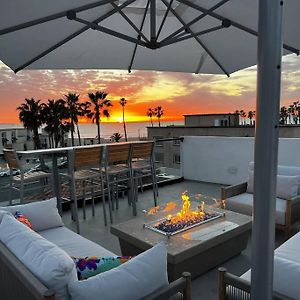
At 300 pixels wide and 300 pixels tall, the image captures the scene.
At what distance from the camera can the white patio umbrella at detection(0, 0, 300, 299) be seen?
34.5 inches

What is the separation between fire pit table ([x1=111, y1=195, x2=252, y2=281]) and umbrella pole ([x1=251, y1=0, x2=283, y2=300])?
1494 millimetres

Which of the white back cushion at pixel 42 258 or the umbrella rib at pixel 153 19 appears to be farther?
the umbrella rib at pixel 153 19

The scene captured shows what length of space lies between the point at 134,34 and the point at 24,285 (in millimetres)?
3248

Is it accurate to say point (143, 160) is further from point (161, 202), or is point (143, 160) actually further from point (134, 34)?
point (134, 34)

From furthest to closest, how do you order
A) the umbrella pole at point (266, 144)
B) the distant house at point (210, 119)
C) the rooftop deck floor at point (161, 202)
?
the distant house at point (210, 119)
the rooftop deck floor at point (161, 202)
the umbrella pole at point (266, 144)

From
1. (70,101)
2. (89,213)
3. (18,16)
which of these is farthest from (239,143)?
(70,101)

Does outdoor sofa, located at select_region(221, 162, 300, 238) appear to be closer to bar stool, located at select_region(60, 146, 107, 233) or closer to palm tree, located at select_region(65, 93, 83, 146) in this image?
bar stool, located at select_region(60, 146, 107, 233)

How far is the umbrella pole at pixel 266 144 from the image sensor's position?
0.85m

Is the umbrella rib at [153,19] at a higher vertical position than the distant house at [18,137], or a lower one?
higher

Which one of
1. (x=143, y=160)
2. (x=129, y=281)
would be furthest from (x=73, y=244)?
(x=143, y=160)

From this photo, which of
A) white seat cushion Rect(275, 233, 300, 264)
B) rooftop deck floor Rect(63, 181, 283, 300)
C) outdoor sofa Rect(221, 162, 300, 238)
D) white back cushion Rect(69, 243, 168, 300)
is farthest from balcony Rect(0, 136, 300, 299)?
white back cushion Rect(69, 243, 168, 300)

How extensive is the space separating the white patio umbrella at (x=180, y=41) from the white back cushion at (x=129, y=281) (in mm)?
661

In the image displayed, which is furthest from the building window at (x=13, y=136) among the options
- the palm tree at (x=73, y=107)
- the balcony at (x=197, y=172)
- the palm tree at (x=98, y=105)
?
the balcony at (x=197, y=172)

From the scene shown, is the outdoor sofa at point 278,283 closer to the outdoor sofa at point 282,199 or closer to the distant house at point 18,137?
the outdoor sofa at point 282,199
